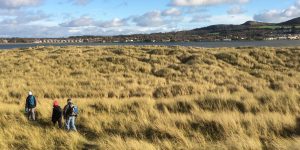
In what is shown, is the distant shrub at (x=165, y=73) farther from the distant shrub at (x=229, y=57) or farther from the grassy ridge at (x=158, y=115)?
the distant shrub at (x=229, y=57)

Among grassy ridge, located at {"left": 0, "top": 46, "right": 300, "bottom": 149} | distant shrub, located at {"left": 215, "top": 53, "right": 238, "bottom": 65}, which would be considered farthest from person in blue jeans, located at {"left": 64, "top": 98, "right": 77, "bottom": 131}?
distant shrub, located at {"left": 215, "top": 53, "right": 238, "bottom": 65}

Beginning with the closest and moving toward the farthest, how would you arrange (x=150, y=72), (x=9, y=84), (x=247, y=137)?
(x=247, y=137), (x=9, y=84), (x=150, y=72)

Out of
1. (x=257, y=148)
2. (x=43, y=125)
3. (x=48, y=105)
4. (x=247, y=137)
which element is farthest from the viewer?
(x=48, y=105)

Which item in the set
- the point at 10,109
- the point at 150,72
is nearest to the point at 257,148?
the point at 10,109

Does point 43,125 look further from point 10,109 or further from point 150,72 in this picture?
point 150,72

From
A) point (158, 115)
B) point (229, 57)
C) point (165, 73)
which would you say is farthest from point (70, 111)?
point (229, 57)

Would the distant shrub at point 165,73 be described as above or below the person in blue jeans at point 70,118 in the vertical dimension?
below

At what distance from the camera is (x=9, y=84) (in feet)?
87.4

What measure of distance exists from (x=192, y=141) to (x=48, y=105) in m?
7.81

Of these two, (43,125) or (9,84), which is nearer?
(43,125)

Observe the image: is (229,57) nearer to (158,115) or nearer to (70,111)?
(158,115)

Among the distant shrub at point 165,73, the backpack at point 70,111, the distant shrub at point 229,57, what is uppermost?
the backpack at point 70,111

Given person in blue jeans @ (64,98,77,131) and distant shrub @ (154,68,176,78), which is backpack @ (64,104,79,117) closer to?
person in blue jeans @ (64,98,77,131)

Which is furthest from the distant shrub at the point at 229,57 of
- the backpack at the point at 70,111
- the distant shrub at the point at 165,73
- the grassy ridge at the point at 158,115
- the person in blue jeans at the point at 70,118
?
the person in blue jeans at the point at 70,118
